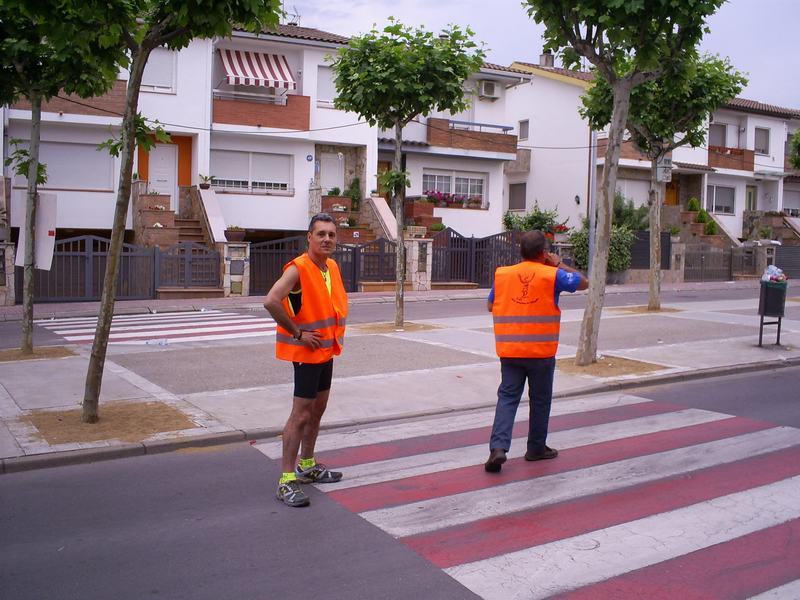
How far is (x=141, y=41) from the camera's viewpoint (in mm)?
8023

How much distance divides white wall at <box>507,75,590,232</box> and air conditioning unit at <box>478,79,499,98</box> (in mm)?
3510

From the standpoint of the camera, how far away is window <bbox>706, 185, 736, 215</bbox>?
39.8 m

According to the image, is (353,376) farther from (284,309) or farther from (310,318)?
(284,309)

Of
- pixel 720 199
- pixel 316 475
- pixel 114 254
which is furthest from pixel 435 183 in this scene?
pixel 316 475

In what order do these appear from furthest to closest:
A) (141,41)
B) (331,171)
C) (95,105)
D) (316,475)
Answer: (331,171)
(95,105)
(141,41)
(316,475)

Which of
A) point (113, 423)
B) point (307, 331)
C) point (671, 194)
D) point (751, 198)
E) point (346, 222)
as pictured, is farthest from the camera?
point (751, 198)

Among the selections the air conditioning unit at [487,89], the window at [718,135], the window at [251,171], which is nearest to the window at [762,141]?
the window at [718,135]

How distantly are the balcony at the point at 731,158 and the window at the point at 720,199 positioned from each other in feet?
3.86

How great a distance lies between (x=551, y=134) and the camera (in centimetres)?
3712

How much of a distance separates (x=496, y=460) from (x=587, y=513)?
101 cm

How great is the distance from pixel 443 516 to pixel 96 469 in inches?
116

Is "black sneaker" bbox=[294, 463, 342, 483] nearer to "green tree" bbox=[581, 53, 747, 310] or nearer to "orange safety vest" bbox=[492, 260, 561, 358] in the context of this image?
"orange safety vest" bbox=[492, 260, 561, 358]

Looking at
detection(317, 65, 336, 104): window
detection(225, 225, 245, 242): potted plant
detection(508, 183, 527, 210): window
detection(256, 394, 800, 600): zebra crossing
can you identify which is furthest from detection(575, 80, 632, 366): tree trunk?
detection(508, 183, 527, 210): window

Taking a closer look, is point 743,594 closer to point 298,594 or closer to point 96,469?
point 298,594
